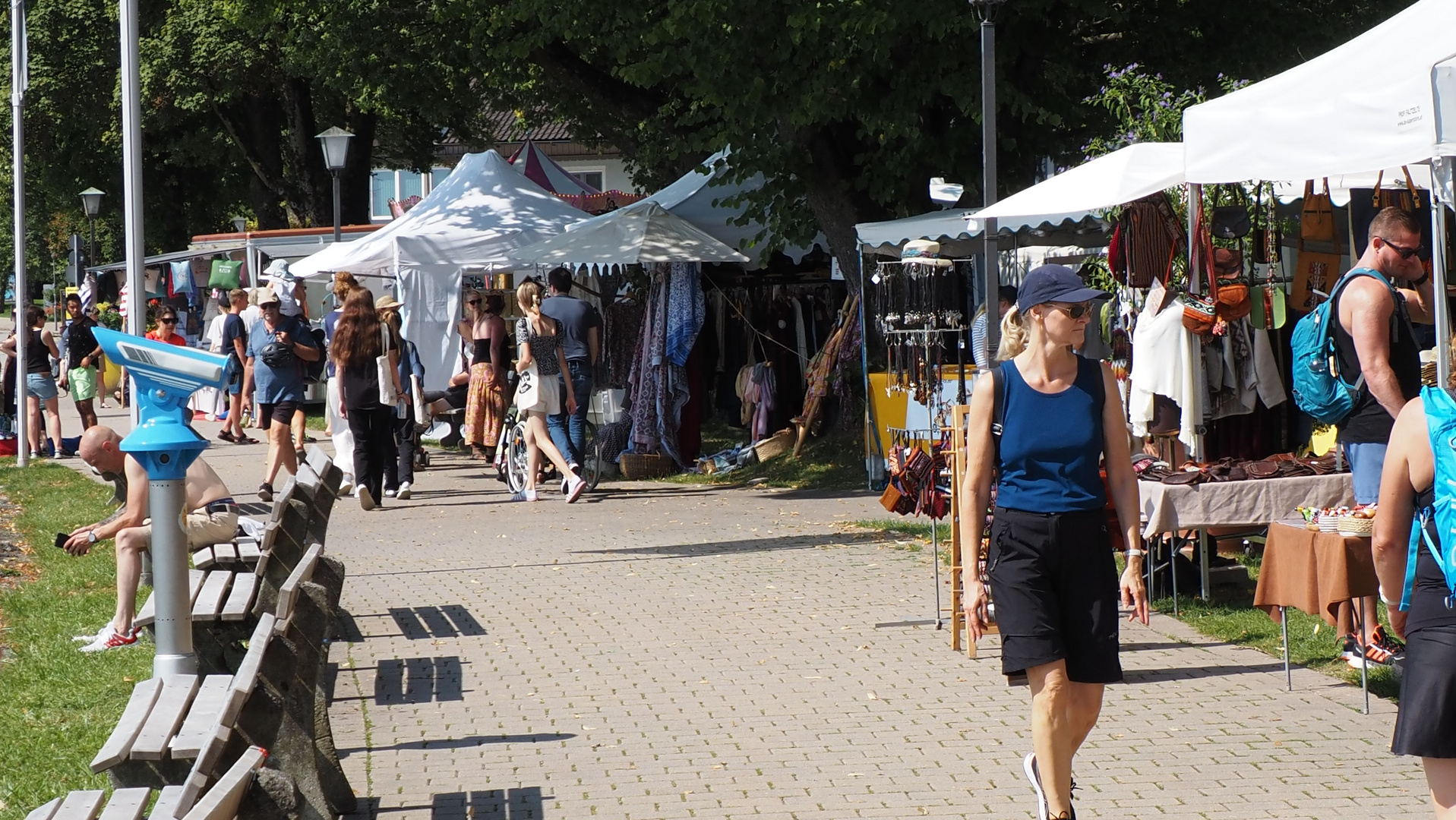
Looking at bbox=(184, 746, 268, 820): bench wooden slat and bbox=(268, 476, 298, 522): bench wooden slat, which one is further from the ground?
bbox=(268, 476, 298, 522): bench wooden slat

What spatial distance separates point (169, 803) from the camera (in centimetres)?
336

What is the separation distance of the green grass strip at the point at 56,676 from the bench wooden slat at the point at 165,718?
1.34 m

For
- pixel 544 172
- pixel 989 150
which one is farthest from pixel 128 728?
pixel 544 172

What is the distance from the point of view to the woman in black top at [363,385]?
1352 cm

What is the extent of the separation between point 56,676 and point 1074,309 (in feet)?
16.8

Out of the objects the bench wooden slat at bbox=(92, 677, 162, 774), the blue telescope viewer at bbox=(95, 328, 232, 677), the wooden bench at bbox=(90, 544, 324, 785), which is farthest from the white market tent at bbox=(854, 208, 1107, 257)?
the bench wooden slat at bbox=(92, 677, 162, 774)

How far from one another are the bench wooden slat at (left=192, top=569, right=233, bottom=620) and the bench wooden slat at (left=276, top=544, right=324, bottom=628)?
1.79 ft

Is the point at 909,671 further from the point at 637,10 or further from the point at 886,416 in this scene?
the point at 637,10

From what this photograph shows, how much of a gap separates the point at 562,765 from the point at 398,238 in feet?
43.4

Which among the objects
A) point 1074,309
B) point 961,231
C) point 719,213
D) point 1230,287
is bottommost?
point 1074,309

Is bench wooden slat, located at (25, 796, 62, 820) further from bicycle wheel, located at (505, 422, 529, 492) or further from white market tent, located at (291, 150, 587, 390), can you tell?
white market tent, located at (291, 150, 587, 390)

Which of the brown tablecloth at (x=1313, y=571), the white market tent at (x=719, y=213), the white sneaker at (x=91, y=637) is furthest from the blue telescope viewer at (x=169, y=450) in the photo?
the white market tent at (x=719, y=213)

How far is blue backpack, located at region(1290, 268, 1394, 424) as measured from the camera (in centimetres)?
659

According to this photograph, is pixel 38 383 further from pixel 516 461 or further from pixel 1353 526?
pixel 1353 526
